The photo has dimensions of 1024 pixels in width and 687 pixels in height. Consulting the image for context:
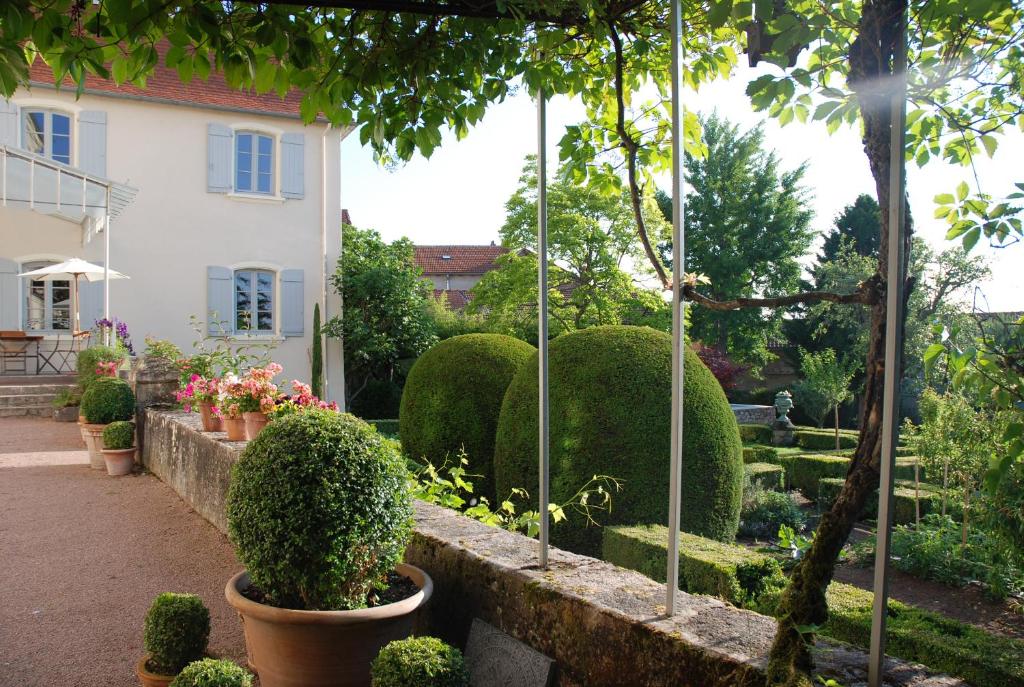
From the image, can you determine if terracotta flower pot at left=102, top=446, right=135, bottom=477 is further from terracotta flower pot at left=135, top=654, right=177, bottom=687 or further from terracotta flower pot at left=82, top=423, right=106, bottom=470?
terracotta flower pot at left=135, top=654, right=177, bottom=687

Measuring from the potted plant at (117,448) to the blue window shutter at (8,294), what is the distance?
8.11 meters

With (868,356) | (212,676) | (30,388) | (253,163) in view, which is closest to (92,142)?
(253,163)

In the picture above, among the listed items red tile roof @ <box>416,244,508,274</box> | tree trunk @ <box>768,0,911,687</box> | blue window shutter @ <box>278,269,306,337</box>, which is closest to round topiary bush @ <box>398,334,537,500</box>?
tree trunk @ <box>768,0,911,687</box>

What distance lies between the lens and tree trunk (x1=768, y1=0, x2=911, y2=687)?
64.1 inches

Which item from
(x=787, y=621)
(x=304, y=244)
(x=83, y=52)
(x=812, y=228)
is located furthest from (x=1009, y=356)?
(x=812, y=228)

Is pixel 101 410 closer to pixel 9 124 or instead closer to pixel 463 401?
pixel 463 401

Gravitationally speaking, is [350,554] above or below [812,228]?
below

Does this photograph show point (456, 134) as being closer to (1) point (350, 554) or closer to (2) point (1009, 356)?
(1) point (350, 554)

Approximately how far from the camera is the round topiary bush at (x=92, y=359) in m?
11.4

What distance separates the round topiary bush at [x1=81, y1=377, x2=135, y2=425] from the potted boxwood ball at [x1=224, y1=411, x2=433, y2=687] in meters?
6.72

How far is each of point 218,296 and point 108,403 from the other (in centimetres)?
741

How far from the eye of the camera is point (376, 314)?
1716 centimetres

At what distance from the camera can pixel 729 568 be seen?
13.8 feet

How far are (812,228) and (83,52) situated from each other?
30.2m
